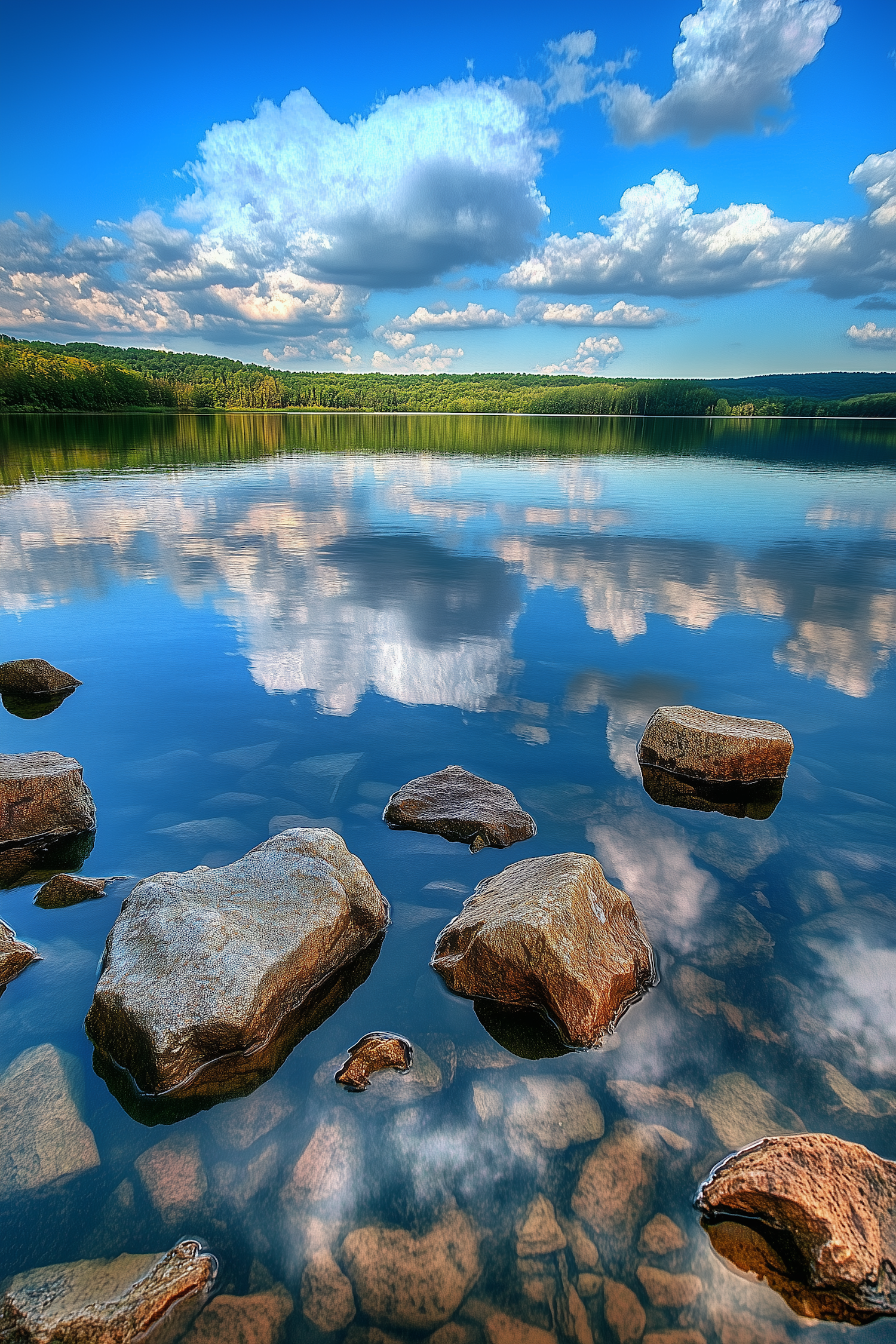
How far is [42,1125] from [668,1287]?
13.9 feet

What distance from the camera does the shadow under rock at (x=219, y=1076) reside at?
198 inches

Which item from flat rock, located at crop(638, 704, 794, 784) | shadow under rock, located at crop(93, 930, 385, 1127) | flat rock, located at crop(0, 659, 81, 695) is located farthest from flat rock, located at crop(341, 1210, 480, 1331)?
flat rock, located at crop(0, 659, 81, 695)

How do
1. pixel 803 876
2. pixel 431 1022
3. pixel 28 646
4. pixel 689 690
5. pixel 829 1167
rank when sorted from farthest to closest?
pixel 28 646, pixel 689 690, pixel 803 876, pixel 431 1022, pixel 829 1167

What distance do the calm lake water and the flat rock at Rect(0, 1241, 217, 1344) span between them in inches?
6.0

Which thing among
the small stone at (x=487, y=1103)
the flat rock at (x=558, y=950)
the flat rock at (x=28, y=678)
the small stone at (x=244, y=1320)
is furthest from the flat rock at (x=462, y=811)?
the flat rock at (x=28, y=678)

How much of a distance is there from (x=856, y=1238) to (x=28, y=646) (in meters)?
16.2

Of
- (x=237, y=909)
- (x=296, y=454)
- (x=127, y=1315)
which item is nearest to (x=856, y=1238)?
(x=127, y=1315)

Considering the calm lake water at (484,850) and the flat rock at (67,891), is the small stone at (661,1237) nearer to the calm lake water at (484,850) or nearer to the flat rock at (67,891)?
the calm lake water at (484,850)

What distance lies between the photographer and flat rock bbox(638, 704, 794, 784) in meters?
9.43

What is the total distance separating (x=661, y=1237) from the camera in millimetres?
4352

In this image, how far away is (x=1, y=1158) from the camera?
4.65m

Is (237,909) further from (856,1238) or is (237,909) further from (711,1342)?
(856,1238)

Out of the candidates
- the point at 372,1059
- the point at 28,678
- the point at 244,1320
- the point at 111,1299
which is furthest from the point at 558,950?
the point at 28,678

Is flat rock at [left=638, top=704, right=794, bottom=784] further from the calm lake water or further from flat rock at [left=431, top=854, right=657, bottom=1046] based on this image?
flat rock at [left=431, top=854, right=657, bottom=1046]
